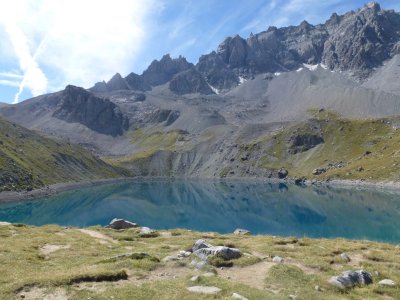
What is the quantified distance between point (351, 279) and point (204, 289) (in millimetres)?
9704

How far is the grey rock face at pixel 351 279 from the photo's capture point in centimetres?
2567

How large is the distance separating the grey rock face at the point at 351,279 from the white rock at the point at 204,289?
768 centimetres

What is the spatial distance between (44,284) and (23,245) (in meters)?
14.8

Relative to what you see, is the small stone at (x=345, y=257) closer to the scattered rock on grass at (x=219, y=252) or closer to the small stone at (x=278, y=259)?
the small stone at (x=278, y=259)

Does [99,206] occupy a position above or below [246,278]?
below

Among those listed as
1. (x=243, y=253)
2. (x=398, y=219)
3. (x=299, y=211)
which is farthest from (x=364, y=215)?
(x=243, y=253)

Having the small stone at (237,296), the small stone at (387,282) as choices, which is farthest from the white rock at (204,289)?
the small stone at (387,282)

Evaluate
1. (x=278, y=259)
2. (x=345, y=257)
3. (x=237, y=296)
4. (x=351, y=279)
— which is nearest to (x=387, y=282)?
(x=351, y=279)

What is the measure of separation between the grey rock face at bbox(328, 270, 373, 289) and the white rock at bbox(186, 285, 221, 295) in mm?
7681

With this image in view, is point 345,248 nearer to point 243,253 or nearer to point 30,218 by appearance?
point 243,253

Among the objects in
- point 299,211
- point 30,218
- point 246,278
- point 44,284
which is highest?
point 44,284

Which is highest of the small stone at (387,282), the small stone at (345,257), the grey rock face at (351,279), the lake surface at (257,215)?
the grey rock face at (351,279)

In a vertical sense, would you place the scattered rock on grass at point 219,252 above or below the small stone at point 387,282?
above

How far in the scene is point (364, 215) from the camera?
140 metres
